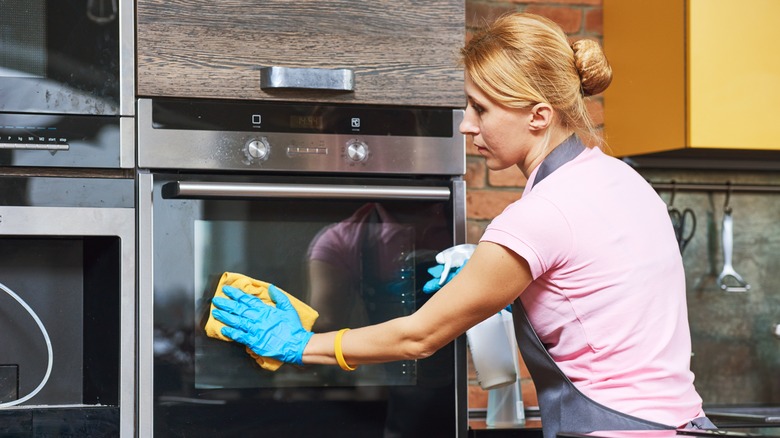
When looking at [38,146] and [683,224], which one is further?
[683,224]

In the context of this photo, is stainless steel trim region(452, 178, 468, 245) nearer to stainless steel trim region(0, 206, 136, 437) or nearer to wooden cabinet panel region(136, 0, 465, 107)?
wooden cabinet panel region(136, 0, 465, 107)

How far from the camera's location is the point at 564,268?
1462 millimetres

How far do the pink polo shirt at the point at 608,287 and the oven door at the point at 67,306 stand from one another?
2.09 ft

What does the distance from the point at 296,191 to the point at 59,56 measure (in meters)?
0.44

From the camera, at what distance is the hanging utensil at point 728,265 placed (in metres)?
2.55

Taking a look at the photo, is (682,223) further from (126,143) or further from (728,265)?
(126,143)

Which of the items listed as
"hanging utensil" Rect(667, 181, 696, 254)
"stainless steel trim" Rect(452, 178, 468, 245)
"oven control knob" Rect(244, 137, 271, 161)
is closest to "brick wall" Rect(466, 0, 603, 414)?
"hanging utensil" Rect(667, 181, 696, 254)

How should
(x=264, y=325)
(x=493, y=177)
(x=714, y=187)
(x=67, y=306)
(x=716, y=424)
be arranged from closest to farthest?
1. (x=264, y=325)
2. (x=67, y=306)
3. (x=716, y=424)
4. (x=493, y=177)
5. (x=714, y=187)

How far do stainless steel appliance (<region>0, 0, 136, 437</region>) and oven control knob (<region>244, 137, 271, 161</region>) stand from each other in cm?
19

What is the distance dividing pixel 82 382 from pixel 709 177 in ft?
5.38

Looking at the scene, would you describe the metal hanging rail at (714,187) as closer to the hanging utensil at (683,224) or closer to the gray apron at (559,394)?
the hanging utensil at (683,224)

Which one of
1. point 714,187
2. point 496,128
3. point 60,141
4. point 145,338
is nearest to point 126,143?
point 60,141

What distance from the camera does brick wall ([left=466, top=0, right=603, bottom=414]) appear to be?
96.9 inches

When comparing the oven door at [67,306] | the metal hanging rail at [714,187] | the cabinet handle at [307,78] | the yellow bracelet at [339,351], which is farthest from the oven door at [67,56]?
the metal hanging rail at [714,187]
